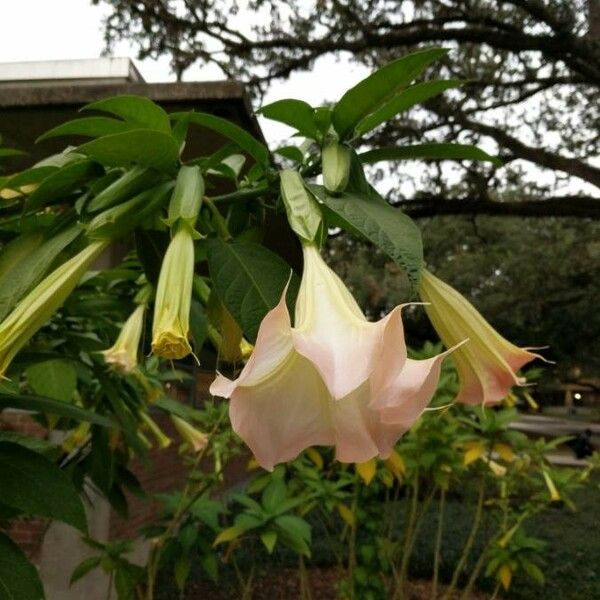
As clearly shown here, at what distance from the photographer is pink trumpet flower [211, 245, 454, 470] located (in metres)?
0.30

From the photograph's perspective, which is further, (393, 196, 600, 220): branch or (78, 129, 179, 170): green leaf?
(393, 196, 600, 220): branch

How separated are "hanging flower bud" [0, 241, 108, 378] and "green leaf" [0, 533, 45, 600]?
257mm

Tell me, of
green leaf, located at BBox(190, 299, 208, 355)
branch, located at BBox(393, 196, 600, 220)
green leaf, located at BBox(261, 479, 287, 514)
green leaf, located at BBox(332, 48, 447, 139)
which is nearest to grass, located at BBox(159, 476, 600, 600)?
green leaf, located at BBox(261, 479, 287, 514)

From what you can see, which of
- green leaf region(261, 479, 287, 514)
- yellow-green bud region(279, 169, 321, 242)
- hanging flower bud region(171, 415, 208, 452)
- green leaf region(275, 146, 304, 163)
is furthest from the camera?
green leaf region(261, 479, 287, 514)

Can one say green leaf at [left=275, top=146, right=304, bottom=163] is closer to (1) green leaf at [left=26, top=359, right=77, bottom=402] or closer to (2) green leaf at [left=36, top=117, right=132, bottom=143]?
(2) green leaf at [left=36, top=117, right=132, bottom=143]

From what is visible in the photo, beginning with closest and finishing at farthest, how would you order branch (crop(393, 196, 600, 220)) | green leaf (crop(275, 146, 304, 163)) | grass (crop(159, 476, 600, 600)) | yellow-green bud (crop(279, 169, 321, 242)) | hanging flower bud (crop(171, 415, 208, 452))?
yellow-green bud (crop(279, 169, 321, 242)) → green leaf (crop(275, 146, 304, 163)) → hanging flower bud (crop(171, 415, 208, 452)) → grass (crop(159, 476, 600, 600)) → branch (crop(393, 196, 600, 220))

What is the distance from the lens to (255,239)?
466mm

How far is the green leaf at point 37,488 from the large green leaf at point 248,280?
27cm

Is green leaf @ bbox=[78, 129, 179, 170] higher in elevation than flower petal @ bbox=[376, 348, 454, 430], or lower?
higher

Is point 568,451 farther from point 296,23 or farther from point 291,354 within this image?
point 291,354

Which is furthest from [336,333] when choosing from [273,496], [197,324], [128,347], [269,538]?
[273,496]

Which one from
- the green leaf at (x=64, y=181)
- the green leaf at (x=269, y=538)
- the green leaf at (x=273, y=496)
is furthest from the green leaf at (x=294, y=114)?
the green leaf at (x=273, y=496)

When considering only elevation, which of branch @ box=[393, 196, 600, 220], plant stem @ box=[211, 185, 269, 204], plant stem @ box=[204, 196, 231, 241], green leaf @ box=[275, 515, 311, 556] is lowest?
green leaf @ box=[275, 515, 311, 556]

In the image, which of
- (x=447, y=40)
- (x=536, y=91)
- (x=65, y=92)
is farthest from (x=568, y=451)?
(x=65, y=92)
